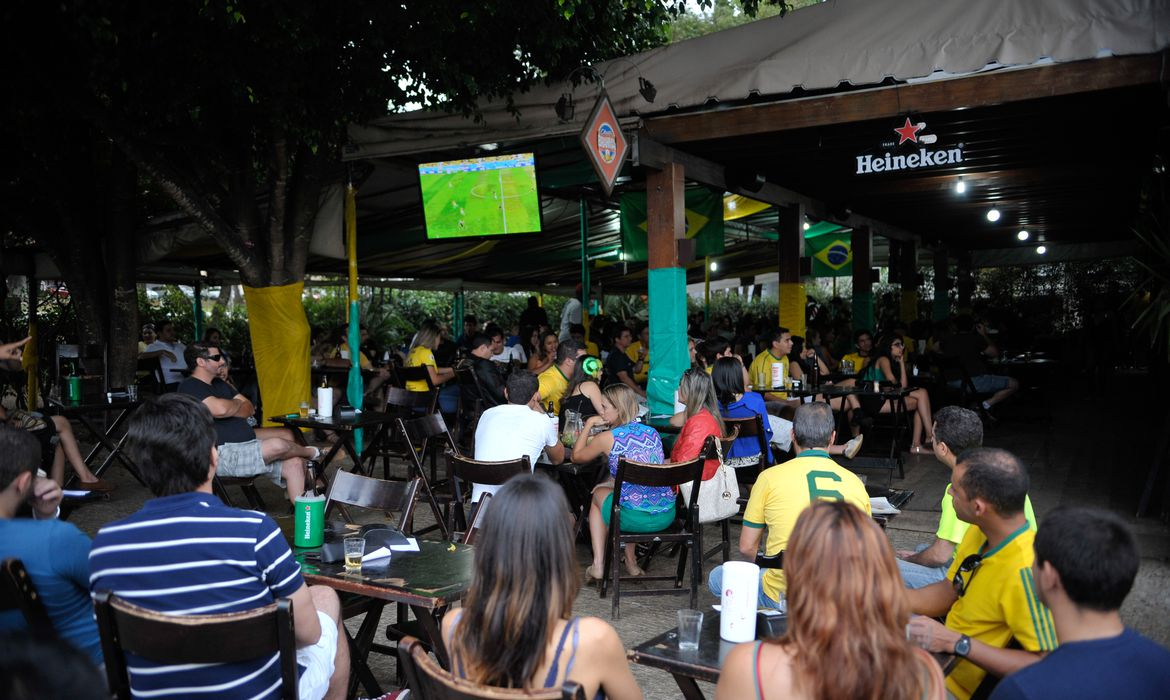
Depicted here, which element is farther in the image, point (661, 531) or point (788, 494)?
point (661, 531)

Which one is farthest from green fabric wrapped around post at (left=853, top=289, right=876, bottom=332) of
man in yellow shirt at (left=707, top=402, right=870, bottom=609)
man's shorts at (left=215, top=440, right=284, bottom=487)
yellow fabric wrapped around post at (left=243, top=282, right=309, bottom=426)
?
man in yellow shirt at (left=707, top=402, right=870, bottom=609)

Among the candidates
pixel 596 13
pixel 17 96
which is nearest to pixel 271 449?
pixel 17 96

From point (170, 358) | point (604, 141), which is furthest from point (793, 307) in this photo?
point (170, 358)

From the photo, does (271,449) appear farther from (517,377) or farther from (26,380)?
(26,380)

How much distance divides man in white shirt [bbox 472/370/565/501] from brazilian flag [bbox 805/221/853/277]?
9661 mm

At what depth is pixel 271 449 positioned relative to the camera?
19.4ft

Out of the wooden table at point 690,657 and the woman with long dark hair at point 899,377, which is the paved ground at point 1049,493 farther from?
the wooden table at point 690,657

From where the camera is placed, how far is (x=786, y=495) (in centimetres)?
322

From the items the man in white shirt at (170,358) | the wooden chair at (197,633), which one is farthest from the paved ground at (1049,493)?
the man in white shirt at (170,358)

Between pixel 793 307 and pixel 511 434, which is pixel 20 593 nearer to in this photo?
pixel 511 434

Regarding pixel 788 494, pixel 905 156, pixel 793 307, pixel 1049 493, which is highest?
pixel 905 156

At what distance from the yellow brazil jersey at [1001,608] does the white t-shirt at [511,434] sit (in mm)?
2773

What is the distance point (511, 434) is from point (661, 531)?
97 cm

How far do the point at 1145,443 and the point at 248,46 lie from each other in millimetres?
8772
